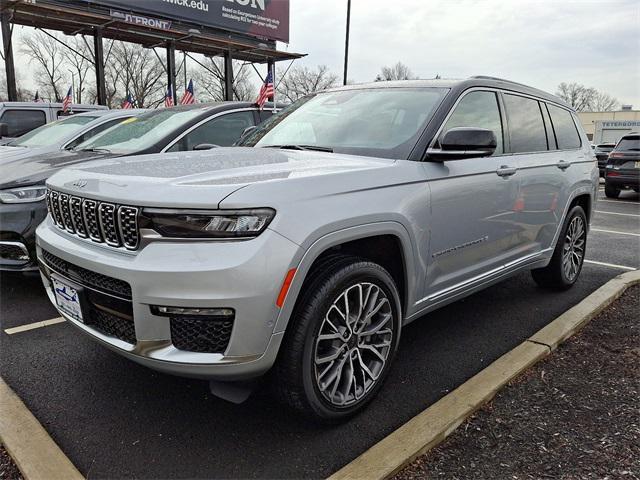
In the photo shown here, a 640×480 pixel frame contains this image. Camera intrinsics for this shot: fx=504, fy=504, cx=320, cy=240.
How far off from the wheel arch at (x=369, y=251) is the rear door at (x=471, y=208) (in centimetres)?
21

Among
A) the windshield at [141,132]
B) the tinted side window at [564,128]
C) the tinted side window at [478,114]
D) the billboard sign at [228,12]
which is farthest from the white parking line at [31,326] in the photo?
the billboard sign at [228,12]

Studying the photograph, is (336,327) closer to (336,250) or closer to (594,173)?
(336,250)

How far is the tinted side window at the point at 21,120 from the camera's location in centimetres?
974

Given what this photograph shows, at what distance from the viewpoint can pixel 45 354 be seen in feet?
10.8

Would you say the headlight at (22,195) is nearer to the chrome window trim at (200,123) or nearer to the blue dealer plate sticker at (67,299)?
the chrome window trim at (200,123)

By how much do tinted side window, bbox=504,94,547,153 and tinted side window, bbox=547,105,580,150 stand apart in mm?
342

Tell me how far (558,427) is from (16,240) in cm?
416

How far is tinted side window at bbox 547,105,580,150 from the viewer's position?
4590mm

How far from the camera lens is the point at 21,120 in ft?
32.6

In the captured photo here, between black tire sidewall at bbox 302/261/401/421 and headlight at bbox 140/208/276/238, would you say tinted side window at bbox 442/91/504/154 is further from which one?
headlight at bbox 140/208/276/238

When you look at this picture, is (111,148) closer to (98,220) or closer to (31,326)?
(31,326)

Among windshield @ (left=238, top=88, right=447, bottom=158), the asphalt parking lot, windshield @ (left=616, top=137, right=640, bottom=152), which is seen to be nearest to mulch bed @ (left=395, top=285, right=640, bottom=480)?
the asphalt parking lot

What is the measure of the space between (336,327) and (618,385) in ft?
5.94

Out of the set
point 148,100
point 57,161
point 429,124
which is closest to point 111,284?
point 429,124
